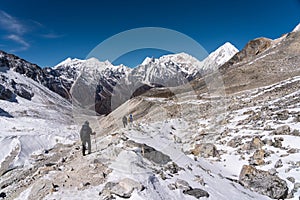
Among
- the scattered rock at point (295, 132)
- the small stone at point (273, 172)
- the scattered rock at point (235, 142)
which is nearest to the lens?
the small stone at point (273, 172)

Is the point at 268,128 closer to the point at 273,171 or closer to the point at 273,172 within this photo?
the point at 273,171

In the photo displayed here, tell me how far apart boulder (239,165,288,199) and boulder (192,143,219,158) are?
375 cm

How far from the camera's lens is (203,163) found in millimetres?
13164

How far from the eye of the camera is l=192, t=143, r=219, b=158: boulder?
1508 cm

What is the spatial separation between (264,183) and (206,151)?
507 cm

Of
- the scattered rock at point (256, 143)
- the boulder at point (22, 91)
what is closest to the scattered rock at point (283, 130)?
the scattered rock at point (256, 143)

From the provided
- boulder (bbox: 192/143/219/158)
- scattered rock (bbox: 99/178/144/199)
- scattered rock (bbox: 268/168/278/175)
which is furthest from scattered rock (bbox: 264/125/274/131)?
scattered rock (bbox: 99/178/144/199)

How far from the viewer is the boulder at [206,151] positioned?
1508 centimetres

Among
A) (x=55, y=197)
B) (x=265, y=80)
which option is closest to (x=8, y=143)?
(x=55, y=197)

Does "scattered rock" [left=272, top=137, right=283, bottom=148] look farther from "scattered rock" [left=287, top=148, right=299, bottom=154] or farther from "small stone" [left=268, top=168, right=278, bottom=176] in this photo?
"small stone" [left=268, top=168, right=278, bottom=176]

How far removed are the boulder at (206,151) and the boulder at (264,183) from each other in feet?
12.3

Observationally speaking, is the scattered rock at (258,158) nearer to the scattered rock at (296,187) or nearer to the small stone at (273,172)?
the small stone at (273,172)

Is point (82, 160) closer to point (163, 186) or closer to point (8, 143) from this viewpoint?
point (163, 186)

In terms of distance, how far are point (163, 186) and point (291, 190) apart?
5.35 metres
